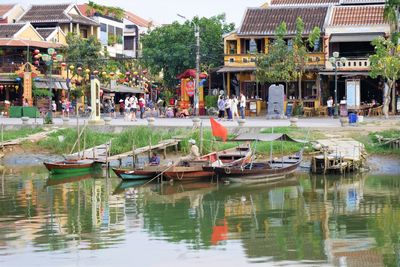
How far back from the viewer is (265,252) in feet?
73.8

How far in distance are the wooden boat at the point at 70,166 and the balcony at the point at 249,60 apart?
74.4ft

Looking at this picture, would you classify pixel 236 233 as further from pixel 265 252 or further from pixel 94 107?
pixel 94 107

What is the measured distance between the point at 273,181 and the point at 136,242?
1370 cm

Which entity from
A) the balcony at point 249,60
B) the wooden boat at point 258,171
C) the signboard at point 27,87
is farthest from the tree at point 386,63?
the signboard at point 27,87

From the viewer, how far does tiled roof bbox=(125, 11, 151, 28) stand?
97.6 metres

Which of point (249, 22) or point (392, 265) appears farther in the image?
point (249, 22)

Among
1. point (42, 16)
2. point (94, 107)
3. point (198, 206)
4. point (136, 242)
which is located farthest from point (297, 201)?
point (42, 16)

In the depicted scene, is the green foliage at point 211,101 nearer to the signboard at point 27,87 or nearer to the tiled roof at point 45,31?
the signboard at point 27,87

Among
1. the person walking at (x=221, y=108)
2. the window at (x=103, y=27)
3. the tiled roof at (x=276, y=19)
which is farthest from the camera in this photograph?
the window at (x=103, y=27)

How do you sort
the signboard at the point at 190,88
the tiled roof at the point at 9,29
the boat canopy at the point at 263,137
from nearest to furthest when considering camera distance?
the boat canopy at the point at 263,137 < the signboard at the point at 190,88 < the tiled roof at the point at 9,29

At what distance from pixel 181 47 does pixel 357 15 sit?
1429 centimetres

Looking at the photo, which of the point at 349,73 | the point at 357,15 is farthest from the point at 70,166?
the point at 357,15

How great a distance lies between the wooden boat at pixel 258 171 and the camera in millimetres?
35844

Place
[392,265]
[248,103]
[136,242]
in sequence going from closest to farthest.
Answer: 1. [392,265]
2. [136,242]
3. [248,103]
